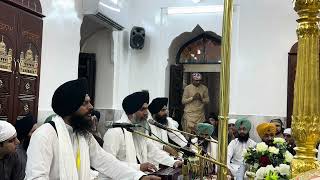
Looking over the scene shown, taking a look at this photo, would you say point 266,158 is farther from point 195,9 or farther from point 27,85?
point 195,9

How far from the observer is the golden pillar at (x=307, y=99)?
6.33 ft

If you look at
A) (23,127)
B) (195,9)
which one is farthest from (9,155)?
(195,9)

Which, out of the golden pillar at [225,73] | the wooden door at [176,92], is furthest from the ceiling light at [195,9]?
the golden pillar at [225,73]

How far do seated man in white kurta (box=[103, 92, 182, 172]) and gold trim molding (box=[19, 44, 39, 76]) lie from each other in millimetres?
1749

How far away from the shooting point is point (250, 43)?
9.29m

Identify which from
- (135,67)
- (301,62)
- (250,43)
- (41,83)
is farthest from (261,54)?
(301,62)

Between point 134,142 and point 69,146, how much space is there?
1.68m

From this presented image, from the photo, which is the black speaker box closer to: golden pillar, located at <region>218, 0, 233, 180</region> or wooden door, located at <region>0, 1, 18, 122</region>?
wooden door, located at <region>0, 1, 18, 122</region>

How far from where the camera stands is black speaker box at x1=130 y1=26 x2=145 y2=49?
9867 millimetres

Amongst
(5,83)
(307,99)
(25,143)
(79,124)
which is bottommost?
(25,143)

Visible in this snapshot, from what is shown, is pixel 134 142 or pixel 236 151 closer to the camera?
pixel 134 142

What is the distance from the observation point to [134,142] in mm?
4754

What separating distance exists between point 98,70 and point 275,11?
4.09 metres

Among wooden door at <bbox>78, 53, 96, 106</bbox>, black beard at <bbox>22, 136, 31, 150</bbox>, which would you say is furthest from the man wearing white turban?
wooden door at <bbox>78, 53, 96, 106</bbox>
